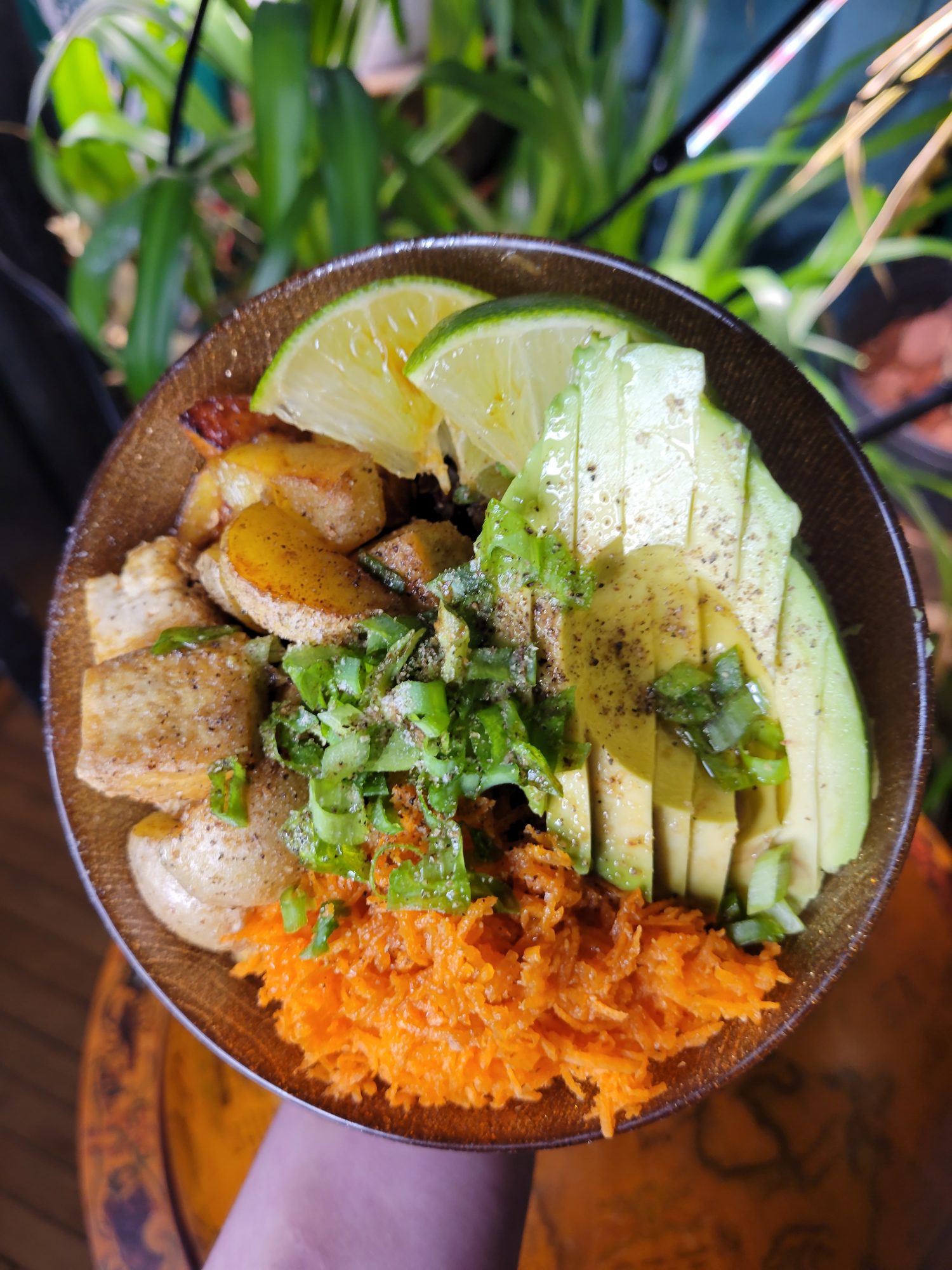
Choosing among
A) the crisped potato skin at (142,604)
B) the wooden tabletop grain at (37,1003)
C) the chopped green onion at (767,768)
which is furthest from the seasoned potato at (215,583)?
the wooden tabletop grain at (37,1003)

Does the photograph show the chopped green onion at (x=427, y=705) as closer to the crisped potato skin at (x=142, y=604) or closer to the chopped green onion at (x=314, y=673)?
the chopped green onion at (x=314, y=673)

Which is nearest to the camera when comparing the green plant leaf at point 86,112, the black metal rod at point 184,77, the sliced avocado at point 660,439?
the sliced avocado at point 660,439

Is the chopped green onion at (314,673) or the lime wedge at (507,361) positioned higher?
the lime wedge at (507,361)

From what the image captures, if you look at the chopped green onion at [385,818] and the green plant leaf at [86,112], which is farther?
the green plant leaf at [86,112]

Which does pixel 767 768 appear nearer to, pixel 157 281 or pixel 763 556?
pixel 763 556

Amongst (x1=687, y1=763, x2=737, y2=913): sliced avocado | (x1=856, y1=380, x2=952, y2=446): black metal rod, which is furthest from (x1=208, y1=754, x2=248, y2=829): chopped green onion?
(x1=856, y1=380, x2=952, y2=446): black metal rod

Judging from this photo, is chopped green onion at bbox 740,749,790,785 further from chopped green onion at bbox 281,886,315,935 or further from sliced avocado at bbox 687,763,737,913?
chopped green onion at bbox 281,886,315,935
